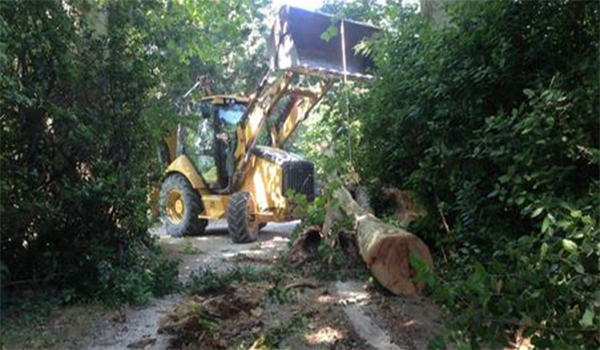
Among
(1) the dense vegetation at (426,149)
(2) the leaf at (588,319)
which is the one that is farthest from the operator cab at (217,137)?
(2) the leaf at (588,319)

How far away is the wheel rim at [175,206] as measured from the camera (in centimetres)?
1159

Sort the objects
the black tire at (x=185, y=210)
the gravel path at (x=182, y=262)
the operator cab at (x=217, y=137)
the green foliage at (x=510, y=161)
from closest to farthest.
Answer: the green foliage at (x=510, y=161) → the gravel path at (x=182, y=262) → the operator cab at (x=217, y=137) → the black tire at (x=185, y=210)

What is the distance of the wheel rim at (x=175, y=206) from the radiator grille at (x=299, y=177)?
2.77m

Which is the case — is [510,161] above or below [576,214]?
above

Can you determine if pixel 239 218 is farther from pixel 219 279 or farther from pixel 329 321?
pixel 329 321

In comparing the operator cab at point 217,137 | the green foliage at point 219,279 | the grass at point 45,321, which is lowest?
the green foliage at point 219,279

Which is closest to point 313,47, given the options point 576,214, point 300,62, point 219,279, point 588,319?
point 300,62

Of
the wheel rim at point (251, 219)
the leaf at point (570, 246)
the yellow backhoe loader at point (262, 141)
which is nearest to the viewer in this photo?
the leaf at point (570, 246)

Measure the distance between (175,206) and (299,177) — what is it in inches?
124

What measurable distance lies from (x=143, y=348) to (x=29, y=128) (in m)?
2.46

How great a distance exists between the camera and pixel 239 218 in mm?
9766

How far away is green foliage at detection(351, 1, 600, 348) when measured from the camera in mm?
2559

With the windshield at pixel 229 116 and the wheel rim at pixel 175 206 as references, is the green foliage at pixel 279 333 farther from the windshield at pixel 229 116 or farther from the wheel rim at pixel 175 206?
the wheel rim at pixel 175 206

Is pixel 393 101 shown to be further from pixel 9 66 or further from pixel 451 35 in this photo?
pixel 9 66
